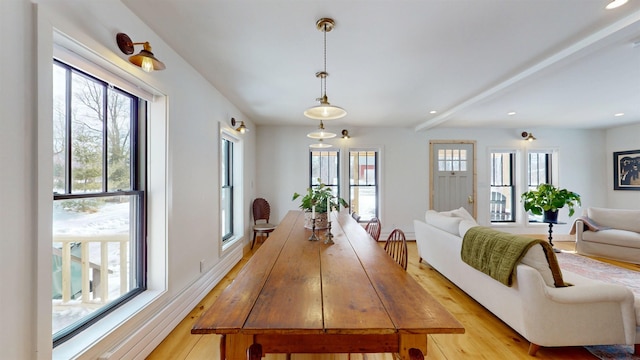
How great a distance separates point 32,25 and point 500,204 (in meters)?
Answer: 7.25

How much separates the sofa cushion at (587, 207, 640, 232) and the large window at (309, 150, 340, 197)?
15.0 ft

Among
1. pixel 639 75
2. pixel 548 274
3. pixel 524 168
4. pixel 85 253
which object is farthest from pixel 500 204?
pixel 85 253

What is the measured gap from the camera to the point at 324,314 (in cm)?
103

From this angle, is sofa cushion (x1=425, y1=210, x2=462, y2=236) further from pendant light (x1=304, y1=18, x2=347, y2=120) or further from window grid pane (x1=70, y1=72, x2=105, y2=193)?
window grid pane (x1=70, y1=72, x2=105, y2=193)

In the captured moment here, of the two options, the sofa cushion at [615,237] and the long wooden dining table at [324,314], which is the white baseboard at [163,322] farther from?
the sofa cushion at [615,237]

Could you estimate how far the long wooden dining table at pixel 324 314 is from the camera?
95cm

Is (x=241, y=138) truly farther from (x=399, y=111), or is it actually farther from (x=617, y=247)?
(x=617, y=247)

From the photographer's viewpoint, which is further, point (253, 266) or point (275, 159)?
point (275, 159)

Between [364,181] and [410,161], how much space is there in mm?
1085

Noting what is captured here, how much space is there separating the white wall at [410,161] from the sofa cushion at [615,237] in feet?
4.47

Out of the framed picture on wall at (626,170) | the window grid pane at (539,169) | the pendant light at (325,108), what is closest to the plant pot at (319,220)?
the pendant light at (325,108)

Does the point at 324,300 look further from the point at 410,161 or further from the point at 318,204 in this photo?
the point at 410,161

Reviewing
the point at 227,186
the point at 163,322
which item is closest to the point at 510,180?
the point at 227,186

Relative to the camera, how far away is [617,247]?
4051mm
